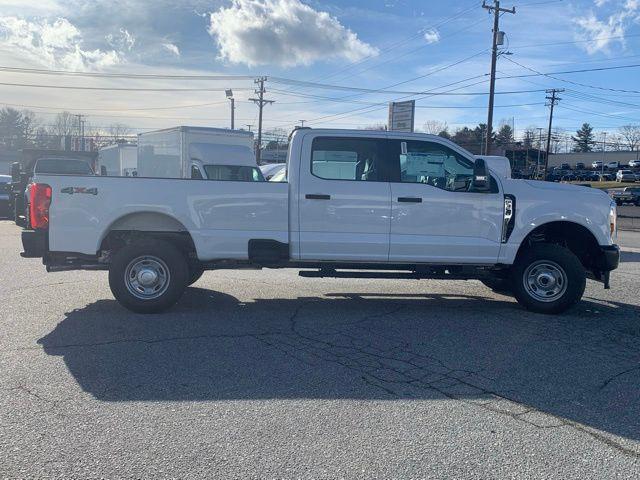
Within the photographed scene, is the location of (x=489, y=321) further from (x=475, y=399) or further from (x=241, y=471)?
(x=241, y=471)

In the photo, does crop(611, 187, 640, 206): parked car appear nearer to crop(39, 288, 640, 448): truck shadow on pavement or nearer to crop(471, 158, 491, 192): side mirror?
crop(39, 288, 640, 448): truck shadow on pavement

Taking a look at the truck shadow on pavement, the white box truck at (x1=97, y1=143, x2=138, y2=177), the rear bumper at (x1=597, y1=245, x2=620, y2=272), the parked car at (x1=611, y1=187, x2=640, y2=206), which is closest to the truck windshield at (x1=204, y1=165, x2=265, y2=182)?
the truck shadow on pavement

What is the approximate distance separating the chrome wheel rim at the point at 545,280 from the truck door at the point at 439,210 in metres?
0.54

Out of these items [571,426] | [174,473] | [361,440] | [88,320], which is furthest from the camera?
[88,320]

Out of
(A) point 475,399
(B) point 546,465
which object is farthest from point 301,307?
(B) point 546,465

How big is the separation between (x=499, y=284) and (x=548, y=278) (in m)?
1.02

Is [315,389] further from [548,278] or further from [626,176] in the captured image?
[626,176]

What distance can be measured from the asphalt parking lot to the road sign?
3214 cm

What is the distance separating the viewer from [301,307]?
771 cm

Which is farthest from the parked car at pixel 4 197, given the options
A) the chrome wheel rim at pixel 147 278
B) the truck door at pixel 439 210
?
the truck door at pixel 439 210

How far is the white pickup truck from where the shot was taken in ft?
22.8

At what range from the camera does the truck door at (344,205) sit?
7.11 m

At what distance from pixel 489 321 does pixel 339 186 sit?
2.45 meters

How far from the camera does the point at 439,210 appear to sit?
7.21m
